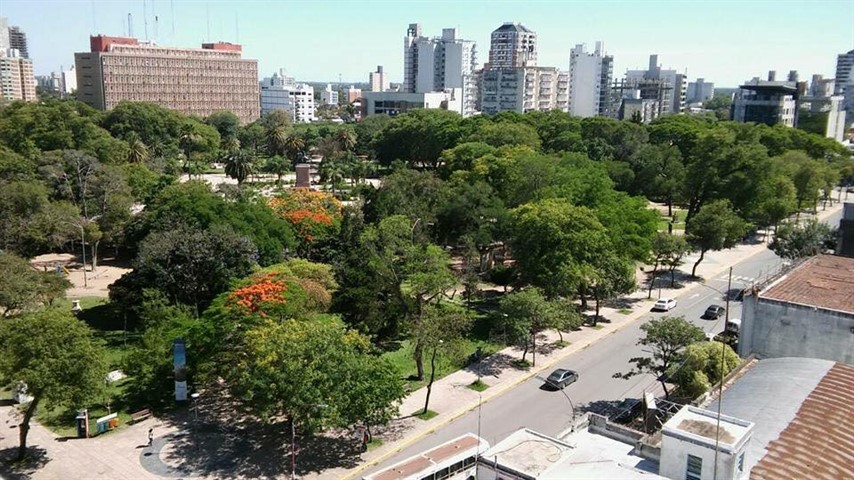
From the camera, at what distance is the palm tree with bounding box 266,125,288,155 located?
335ft

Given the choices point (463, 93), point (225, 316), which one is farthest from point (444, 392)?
point (463, 93)

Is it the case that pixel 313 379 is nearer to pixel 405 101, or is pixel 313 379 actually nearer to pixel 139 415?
pixel 139 415

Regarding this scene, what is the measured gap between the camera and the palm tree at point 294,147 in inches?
3873

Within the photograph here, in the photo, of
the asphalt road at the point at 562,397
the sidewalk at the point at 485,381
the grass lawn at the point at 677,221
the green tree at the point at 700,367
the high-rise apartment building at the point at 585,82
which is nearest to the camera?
the green tree at the point at 700,367

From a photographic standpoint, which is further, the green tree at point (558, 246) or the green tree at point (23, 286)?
the green tree at point (558, 246)

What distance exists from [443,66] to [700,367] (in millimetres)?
163646

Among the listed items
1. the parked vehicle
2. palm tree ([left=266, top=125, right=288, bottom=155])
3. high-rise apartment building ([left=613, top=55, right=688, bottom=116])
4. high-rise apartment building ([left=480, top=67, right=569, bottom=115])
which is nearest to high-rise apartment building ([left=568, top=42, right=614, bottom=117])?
high-rise apartment building ([left=480, top=67, right=569, bottom=115])

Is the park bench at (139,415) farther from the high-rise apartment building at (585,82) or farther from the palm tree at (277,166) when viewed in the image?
the high-rise apartment building at (585,82)

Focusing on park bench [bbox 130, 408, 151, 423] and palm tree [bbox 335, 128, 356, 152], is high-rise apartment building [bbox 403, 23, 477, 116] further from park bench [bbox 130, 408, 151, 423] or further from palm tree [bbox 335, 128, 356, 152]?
park bench [bbox 130, 408, 151, 423]

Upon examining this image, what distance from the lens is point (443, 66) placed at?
18062 centimetres

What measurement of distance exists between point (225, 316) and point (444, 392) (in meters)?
Answer: 9.94

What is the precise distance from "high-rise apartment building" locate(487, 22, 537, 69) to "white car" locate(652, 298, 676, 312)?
134349mm

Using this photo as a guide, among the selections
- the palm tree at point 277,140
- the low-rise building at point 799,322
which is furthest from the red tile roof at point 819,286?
the palm tree at point 277,140

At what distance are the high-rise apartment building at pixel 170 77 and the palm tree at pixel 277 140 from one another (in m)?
38.5
